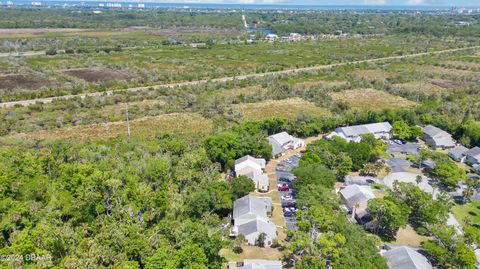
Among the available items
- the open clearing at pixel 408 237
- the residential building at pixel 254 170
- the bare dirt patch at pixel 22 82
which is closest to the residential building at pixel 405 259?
the open clearing at pixel 408 237

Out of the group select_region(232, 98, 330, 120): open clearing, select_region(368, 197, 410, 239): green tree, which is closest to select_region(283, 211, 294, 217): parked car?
select_region(368, 197, 410, 239): green tree

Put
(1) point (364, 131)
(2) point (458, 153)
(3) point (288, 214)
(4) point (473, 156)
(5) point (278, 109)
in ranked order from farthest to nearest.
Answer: (5) point (278, 109), (1) point (364, 131), (2) point (458, 153), (4) point (473, 156), (3) point (288, 214)

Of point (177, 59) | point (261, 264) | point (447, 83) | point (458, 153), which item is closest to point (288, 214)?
point (261, 264)

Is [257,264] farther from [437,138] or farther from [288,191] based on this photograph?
[437,138]

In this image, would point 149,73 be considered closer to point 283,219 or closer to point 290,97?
point 290,97

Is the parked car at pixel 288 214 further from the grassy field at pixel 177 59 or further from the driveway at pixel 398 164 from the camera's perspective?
the grassy field at pixel 177 59

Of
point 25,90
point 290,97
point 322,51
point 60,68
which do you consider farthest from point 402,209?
point 322,51
